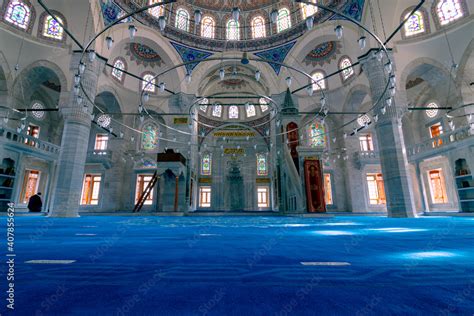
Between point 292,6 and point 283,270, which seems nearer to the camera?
point 283,270

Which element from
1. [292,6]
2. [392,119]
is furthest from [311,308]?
[292,6]

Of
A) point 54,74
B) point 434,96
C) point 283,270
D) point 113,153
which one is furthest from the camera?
point 113,153

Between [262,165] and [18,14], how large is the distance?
16563 millimetres

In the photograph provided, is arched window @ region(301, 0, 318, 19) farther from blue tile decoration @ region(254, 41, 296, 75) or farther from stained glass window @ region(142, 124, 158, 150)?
stained glass window @ region(142, 124, 158, 150)

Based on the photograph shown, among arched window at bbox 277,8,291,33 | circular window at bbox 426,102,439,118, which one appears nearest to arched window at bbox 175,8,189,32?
arched window at bbox 277,8,291,33

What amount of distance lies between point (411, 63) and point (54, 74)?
16863 millimetres

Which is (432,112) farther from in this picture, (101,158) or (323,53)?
(101,158)

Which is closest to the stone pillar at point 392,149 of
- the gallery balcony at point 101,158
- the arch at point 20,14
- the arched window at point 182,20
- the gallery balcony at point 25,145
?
the arched window at point 182,20

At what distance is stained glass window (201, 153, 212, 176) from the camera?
1925cm

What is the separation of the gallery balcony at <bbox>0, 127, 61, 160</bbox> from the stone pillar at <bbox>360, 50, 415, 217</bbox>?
15.6m

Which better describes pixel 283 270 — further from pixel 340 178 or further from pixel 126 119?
pixel 126 119

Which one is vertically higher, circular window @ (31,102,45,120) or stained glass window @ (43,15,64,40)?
stained glass window @ (43,15,64,40)

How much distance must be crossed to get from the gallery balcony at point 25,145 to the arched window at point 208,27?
38.0ft

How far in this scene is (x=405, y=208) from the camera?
8.29 m
